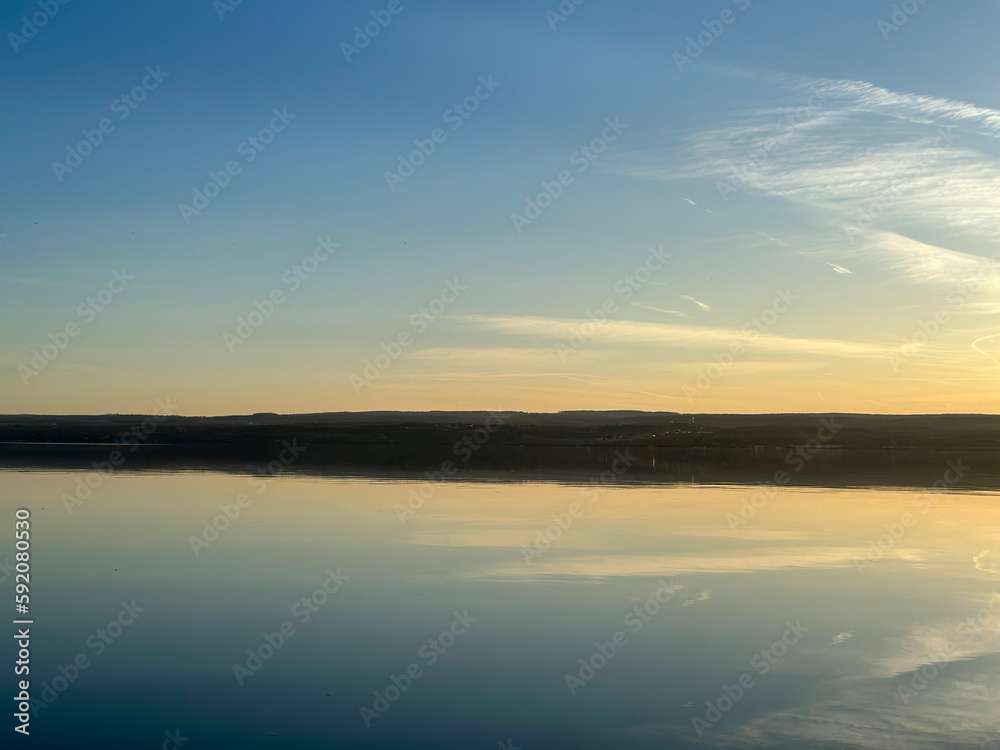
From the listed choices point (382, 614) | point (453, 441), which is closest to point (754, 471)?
point (382, 614)

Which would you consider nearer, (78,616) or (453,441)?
(78,616)

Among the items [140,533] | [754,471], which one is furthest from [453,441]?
[140,533]

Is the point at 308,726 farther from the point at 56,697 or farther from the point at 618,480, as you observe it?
the point at 618,480

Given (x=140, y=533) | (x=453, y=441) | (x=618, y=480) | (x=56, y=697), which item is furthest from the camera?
(x=453, y=441)

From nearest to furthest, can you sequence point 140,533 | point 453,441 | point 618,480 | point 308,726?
point 308,726
point 140,533
point 618,480
point 453,441

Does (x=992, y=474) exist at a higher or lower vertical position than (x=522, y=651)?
higher

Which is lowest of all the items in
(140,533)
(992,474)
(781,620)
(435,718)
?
(140,533)

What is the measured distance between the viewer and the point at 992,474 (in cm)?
4656

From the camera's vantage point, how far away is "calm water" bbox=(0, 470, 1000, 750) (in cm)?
825

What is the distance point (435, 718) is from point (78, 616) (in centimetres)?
598

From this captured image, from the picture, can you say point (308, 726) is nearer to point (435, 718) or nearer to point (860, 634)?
point (435, 718)

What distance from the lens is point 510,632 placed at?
11.5 metres

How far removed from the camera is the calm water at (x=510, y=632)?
825 cm

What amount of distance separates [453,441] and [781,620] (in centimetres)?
9557
